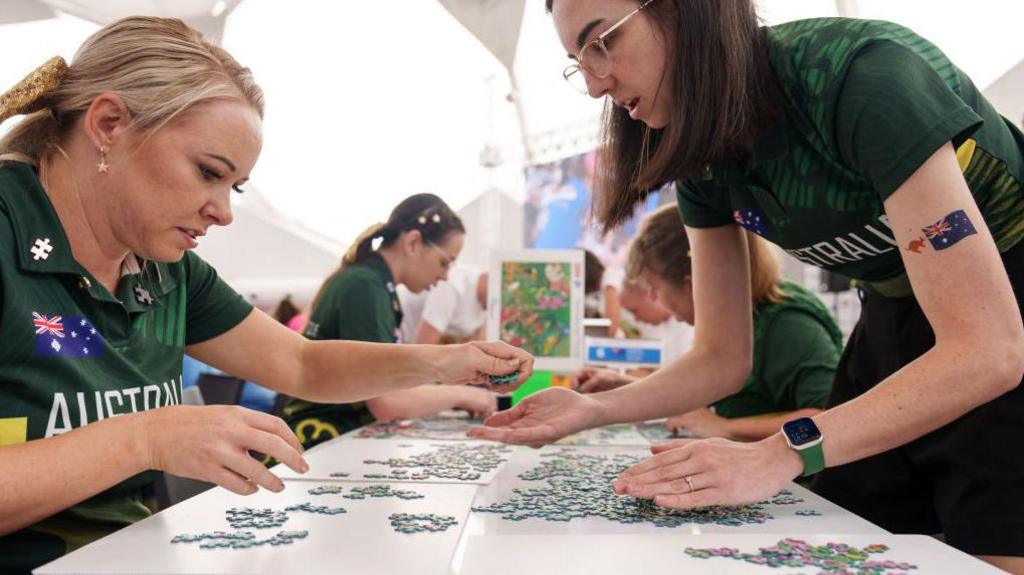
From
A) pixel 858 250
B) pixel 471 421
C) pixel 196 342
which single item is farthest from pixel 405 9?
pixel 858 250

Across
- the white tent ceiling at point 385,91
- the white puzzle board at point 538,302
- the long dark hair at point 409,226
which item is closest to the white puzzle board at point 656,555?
the white puzzle board at point 538,302

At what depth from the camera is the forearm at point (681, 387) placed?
2.07m

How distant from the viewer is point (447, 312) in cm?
575

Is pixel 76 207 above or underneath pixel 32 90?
underneath

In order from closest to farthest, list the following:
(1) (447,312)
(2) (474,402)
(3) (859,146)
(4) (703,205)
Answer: (3) (859,146) → (4) (703,205) → (2) (474,402) → (1) (447,312)

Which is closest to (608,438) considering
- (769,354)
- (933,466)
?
(769,354)

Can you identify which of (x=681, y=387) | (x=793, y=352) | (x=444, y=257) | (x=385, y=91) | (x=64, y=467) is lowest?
(x=64, y=467)

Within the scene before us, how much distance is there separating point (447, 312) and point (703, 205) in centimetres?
382

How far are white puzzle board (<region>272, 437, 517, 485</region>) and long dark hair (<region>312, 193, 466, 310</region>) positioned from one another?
136 centimetres

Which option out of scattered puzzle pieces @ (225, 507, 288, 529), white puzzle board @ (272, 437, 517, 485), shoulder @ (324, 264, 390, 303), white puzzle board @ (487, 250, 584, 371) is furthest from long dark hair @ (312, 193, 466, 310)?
scattered puzzle pieces @ (225, 507, 288, 529)

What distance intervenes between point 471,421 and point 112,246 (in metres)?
1.84

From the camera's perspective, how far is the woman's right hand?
1.24m

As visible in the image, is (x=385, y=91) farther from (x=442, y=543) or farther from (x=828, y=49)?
(x=442, y=543)

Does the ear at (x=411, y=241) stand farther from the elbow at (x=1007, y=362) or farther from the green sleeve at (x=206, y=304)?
the elbow at (x=1007, y=362)
